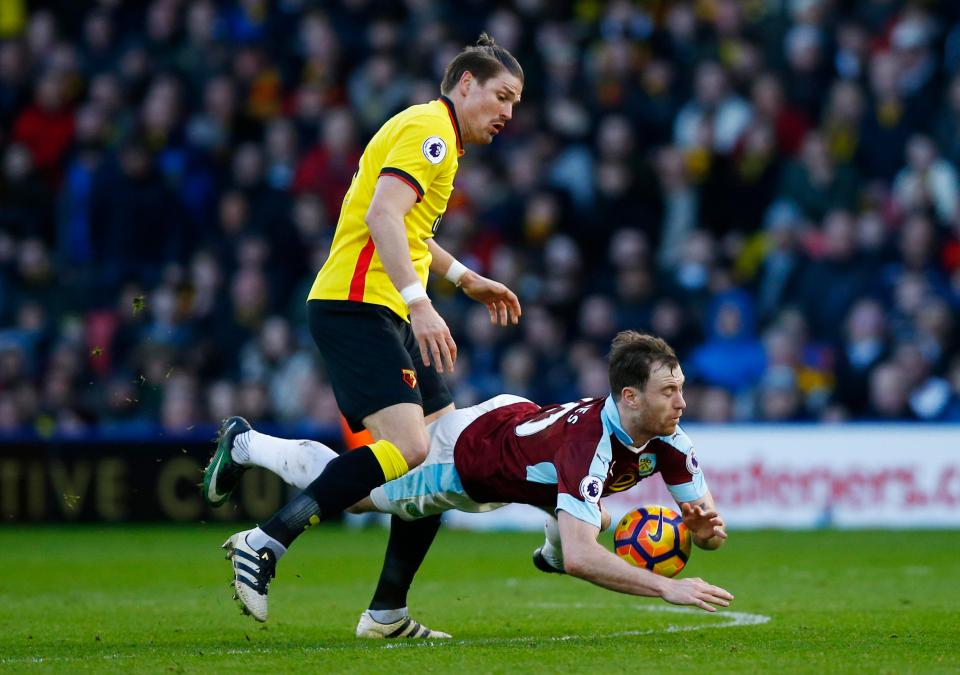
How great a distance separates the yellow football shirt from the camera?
652 centimetres

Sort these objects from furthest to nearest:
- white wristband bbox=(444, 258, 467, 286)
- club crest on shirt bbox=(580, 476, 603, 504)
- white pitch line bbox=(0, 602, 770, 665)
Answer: white wristband bbox=(444, 258, 467, 286)
club crest on shirt bbox=(580, 476, 603, 504)
white pitch line bbox=(0, 602, 770, 665)

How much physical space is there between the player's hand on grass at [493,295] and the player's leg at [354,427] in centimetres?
75

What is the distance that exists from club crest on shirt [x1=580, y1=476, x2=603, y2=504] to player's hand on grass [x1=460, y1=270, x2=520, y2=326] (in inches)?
53.8

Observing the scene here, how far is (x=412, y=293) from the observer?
6277mm

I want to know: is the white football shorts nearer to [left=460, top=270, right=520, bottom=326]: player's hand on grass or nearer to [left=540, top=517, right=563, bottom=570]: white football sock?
[left=540, top=517, right=563, bottom=570]: white football sock

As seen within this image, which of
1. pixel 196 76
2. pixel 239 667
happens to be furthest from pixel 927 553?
pixel 196 76

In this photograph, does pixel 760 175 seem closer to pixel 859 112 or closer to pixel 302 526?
pixel 859 112

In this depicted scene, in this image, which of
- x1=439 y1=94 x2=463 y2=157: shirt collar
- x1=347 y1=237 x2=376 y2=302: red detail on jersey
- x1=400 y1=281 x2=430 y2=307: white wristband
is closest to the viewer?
x1=400 y1=281 x2=430 y2=307: white wristband

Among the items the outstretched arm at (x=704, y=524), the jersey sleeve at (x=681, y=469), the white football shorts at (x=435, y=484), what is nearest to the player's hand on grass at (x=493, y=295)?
the white football shorts at (x=435, y=484)

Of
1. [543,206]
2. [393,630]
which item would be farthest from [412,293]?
[543,206]

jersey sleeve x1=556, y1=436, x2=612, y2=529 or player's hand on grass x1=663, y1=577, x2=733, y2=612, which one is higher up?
jersey sleeve x1=556, y1=436, x2=612, y2=529

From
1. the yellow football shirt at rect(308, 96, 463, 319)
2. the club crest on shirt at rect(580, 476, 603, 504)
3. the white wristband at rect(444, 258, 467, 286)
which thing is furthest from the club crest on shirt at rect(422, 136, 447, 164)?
the club crest on shirt at rect(580, 476, 603, 504)

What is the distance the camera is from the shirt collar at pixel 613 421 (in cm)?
635

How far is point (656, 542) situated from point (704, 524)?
0.72ft
